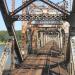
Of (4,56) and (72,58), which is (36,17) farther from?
(72,58)

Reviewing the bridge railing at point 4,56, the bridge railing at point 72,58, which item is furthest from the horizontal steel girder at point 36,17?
the bridge railing at point 72,58

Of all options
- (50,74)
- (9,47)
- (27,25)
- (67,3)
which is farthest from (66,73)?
(27,25)

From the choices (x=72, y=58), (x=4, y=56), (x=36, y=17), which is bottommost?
(x=4, y=56)

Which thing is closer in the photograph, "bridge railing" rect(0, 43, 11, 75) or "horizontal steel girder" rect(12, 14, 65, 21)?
"bridge railing" rect(0, 43, 11, 75)

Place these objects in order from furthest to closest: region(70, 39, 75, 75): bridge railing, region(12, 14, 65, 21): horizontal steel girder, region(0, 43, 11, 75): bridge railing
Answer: region(12, 14, 65, 21): horizontal steel girder, region(0, 43, 11, 75): bridge railing, region(70, 39, 75, 75): bridge railing

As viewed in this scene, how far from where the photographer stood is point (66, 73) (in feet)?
64.9

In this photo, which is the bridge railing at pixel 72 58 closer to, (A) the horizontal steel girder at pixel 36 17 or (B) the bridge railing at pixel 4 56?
(A) the horizontal steel girder at pixel 36 17

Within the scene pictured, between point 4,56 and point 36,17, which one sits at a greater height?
point 36,17

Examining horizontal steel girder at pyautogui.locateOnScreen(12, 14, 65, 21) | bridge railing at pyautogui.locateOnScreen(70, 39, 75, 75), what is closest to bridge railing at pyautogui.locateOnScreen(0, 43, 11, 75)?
horizontal steel girder at pyautogui.locateOnScreen(12, 14, 65, 21)

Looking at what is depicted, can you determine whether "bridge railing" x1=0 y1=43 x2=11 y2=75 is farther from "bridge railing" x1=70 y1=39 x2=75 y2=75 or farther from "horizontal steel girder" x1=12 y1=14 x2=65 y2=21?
"bridge railing" x1=70 y1=39 x2=75 y2=75

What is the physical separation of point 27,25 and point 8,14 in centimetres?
2322

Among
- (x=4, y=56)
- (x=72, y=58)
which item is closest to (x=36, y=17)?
(x=4, y=56)

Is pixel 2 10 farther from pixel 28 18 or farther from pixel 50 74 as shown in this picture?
pixel 50 74

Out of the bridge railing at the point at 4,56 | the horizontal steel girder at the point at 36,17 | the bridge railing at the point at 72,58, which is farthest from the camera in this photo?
the horizontal steel girder at the point at 36,17
